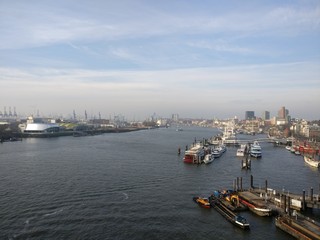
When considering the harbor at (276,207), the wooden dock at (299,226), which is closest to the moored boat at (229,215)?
the harbor at (276,207)

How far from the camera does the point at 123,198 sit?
16.1 m

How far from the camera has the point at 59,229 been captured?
12.1 meters

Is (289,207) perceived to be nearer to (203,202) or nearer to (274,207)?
(274,207)

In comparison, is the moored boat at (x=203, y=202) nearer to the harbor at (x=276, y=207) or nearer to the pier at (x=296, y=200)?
the harbor at (x=276, y=207)

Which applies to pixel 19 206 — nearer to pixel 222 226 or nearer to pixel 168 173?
pixel 222 226

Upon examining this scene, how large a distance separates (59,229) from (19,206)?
11.1ft

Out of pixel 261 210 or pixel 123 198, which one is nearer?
pixel 261 210

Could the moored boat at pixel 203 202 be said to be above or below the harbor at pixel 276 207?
above

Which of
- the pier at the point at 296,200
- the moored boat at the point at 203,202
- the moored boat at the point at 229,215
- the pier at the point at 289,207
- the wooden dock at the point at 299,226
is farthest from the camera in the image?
the moored boat at the point at 203,202

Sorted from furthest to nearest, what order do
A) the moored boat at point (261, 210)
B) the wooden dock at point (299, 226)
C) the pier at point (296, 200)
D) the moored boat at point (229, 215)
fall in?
the pier at point (296, 200), the moored boat at point (261, 210), the moored boat at point (229, 215), the wooden dock at point (299, 226)

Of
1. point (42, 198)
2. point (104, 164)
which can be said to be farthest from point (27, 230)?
point (104, 164)

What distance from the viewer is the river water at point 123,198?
12219 mm

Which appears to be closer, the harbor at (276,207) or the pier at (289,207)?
the pier at (289,207)

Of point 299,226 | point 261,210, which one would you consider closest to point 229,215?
point 261,210
